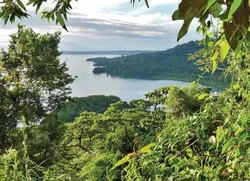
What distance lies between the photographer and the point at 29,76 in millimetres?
9188

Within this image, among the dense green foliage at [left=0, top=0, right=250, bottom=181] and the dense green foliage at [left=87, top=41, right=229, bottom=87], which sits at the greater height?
the dense green foliage at [left=0, top=0, right=250, bottom=181]

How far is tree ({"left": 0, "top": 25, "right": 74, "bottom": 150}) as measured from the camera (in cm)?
883

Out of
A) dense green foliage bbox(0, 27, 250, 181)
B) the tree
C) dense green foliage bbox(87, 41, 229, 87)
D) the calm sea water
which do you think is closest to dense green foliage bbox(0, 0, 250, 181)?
dense green foliage bbox(0, 27, 250, 181)

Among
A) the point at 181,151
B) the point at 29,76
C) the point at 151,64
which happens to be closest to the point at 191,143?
the point at 181,151

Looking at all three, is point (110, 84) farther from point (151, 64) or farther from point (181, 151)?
point (181, 151)

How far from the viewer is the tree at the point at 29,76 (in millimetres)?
8828

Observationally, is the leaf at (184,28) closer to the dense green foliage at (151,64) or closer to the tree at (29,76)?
the tree at (29,76)

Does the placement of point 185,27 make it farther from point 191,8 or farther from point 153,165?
point 153,165

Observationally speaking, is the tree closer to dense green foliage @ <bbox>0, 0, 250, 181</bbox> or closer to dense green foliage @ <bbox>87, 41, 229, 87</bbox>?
dense green foliage @ <bbox>0, 0, 250, 181</bbox>

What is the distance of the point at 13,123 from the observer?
8.51 m

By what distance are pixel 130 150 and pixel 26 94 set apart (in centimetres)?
828

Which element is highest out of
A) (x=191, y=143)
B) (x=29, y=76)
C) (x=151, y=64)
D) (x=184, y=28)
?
(x=184, y=28)

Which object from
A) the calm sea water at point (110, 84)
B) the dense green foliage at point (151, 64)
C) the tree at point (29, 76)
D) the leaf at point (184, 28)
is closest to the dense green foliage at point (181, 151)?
the leaf at point (184, 28)

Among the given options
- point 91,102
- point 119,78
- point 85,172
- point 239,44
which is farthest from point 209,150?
point 119,78
